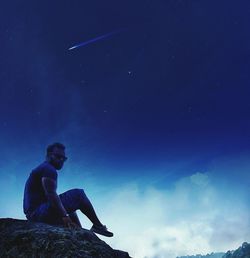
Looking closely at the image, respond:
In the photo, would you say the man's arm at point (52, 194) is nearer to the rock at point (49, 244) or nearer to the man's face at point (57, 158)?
the rock at point (49, 244)

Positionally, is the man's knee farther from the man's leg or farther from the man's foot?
the man's foot

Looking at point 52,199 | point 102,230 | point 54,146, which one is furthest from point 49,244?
point 54,146

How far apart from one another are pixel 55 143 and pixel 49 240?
9.57ft

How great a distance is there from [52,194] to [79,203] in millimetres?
1109

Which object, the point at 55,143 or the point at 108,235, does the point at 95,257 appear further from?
the point at 55,143

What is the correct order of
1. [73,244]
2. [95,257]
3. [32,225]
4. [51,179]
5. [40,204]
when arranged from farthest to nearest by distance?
[40,204] < [51,179] < [32,225] < [73,244] < [95,257]

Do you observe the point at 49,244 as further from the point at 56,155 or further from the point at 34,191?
the point at 56,155

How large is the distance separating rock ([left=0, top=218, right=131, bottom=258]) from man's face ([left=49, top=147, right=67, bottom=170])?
1.80 metres

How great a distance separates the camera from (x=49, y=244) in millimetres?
4281

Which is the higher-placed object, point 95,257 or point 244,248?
point 244,248

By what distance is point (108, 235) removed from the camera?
6629mm

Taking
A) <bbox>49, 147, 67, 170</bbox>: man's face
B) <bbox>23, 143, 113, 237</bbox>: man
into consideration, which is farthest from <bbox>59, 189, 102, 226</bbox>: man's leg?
<bbox>49, 147, 67, 170</bbox>: man's face

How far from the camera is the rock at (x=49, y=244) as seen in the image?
13.4 feet

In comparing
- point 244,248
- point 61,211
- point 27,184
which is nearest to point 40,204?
point 27,184
